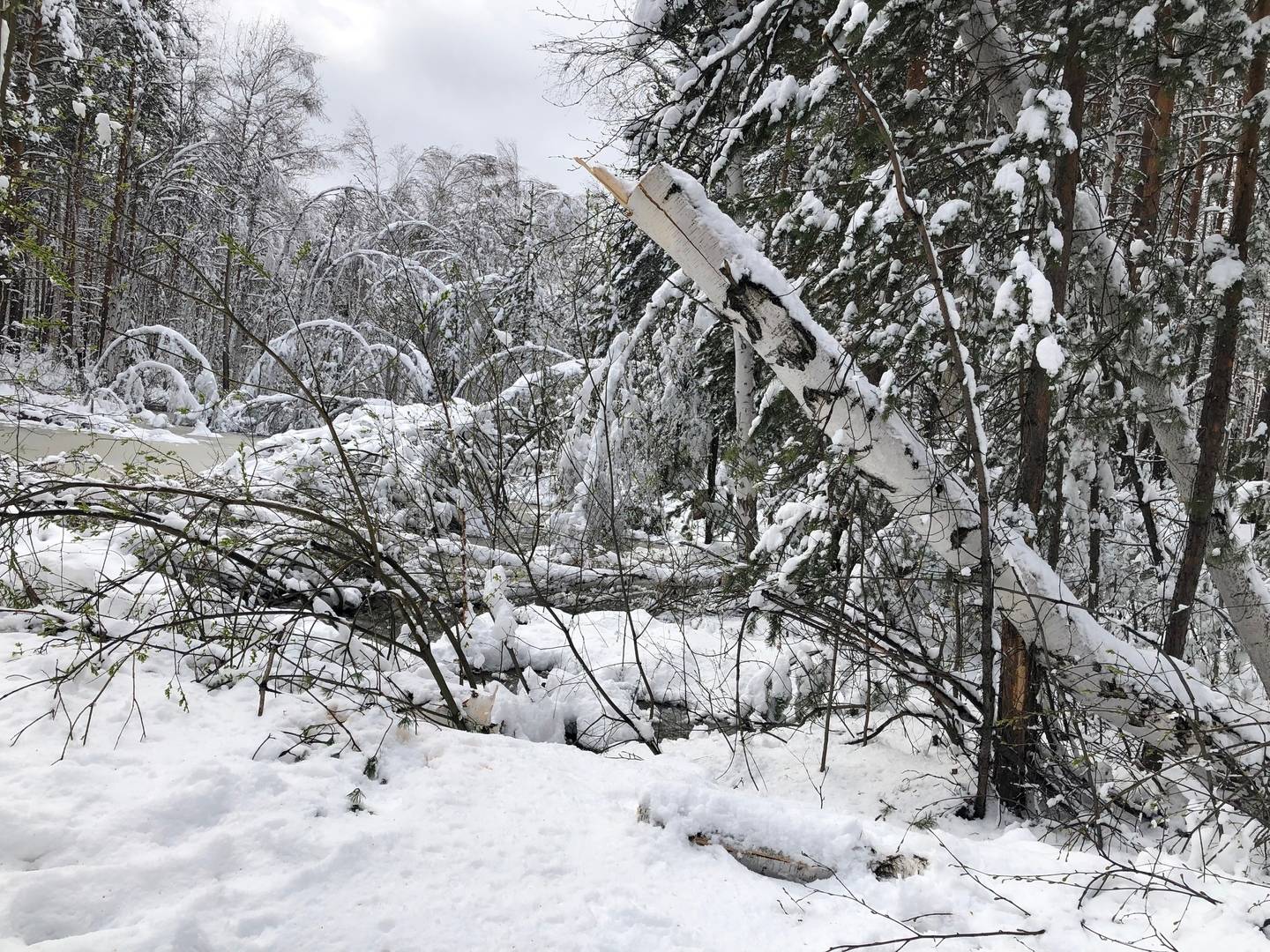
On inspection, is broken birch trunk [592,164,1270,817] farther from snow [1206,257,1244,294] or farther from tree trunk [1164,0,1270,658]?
snow [1206,257,1244,294]

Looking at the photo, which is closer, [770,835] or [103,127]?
[770,835]

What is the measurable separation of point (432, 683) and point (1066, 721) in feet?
9.33

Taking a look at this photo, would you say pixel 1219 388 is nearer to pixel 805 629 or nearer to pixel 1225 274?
pixel 1225 274

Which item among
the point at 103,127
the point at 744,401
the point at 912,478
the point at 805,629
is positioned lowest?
the point at 805,629

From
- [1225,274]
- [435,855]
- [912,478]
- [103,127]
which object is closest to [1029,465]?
[912,478]

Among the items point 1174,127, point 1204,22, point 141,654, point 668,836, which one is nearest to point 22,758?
point 141,654

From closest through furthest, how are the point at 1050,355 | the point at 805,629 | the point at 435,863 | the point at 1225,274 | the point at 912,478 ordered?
the point at 435,863 → the point at 1050,355 → the point at 912,478 → the point at 1225,274 → the point at 805,629

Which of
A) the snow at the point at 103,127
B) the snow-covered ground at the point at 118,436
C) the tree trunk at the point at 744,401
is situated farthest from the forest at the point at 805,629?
the snow-covered ground at the point at 118,436

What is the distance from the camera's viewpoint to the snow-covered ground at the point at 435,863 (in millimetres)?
1623

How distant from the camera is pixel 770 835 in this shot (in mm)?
2090

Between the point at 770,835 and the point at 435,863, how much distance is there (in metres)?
0.99

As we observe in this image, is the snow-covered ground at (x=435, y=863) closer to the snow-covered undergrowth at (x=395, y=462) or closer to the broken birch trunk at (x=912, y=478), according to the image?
the broken birch trunk at (x=912, y=478)

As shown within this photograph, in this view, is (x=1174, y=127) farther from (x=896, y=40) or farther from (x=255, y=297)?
(x=255, y=297)

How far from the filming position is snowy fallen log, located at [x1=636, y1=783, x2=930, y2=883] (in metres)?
1.99
